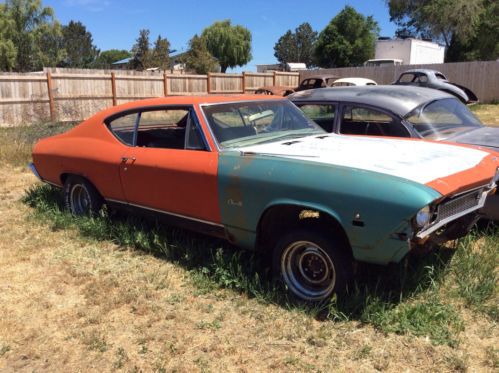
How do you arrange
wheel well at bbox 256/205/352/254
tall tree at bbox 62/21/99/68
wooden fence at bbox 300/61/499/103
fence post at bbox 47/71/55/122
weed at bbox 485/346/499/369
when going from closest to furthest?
weed at bbox 485/346/499/369
wheel well at bbox 256/205/352/254
fence post at bbox 47/71/55/122
wooden fence at bbox 300/61/499/103
tall tree at bbox 62/21/99/68

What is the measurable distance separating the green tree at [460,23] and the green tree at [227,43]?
19.7 metres

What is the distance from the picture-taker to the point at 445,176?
10.3 ft

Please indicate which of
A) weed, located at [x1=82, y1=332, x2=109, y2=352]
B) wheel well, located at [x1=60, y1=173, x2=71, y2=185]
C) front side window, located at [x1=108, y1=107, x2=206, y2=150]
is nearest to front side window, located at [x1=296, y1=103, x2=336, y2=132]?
front side window, located at [x1=108, y1=107, x2=206, y2=150]

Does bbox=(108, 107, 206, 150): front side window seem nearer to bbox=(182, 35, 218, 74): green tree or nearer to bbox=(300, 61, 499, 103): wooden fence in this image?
bbox=(300, 61, 499, 103): wooden fence

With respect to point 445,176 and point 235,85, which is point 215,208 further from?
point 235,85

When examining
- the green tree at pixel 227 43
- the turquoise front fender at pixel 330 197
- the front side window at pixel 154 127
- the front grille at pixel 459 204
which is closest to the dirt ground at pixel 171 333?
the turquoise front fender at pixel 330 197

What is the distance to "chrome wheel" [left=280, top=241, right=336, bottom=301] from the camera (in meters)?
3.37

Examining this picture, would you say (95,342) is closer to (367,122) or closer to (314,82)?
(367,122)

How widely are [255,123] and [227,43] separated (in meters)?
57.2

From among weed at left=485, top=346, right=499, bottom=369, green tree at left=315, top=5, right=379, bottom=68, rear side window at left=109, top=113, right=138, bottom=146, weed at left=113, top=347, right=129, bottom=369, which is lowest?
weed at left=113, top=347, right=129, bottom=369

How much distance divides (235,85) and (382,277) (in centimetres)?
2255

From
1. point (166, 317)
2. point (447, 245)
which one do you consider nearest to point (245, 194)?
point (166, 317)

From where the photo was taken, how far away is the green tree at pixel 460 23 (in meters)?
37.3

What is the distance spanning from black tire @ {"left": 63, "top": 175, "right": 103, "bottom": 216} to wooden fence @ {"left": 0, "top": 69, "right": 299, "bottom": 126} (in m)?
12.6
